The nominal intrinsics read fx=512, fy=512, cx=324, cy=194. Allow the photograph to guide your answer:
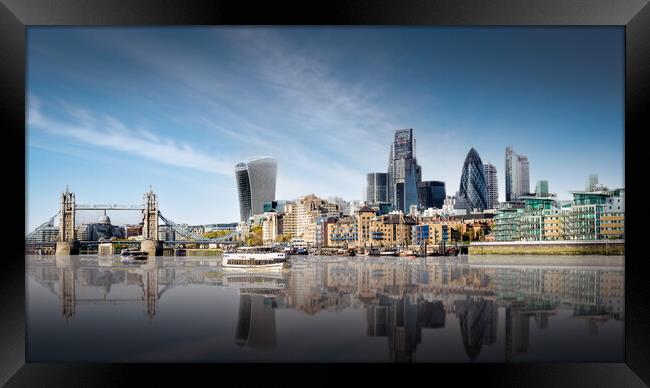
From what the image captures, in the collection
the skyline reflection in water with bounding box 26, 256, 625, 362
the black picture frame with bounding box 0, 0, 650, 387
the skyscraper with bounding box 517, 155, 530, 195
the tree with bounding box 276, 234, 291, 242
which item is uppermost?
the skyscraper with bounding box 517, 155, 530, 195

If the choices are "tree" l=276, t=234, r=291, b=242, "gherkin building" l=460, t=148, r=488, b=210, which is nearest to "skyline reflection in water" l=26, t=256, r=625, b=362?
"tree" l=276, t=234, r=291, b=242

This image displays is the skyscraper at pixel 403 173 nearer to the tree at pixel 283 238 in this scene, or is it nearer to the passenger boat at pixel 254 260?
the tree at pixel 283 238

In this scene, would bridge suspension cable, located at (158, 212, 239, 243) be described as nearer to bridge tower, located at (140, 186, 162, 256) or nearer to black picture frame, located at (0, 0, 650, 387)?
bridge tower, located at (140, 186, 162, 256)

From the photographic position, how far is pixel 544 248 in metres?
25.4

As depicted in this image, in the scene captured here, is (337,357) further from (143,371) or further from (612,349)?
(612,349)

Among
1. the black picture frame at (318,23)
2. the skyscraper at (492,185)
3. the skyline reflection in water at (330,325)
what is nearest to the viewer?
the black picture frame at (318,23)

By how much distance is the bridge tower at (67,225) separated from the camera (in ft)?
110

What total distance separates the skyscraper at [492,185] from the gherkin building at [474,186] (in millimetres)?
669

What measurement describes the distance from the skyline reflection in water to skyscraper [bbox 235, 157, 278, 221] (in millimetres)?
56657

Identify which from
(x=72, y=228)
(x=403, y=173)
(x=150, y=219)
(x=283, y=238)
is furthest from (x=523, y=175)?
(x=72, y=228)

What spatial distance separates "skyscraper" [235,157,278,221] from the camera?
66.2m

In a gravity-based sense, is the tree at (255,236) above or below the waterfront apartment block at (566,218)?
below

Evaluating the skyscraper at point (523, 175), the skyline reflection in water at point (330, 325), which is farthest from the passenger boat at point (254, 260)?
the skyscraper at point (523, 175)
